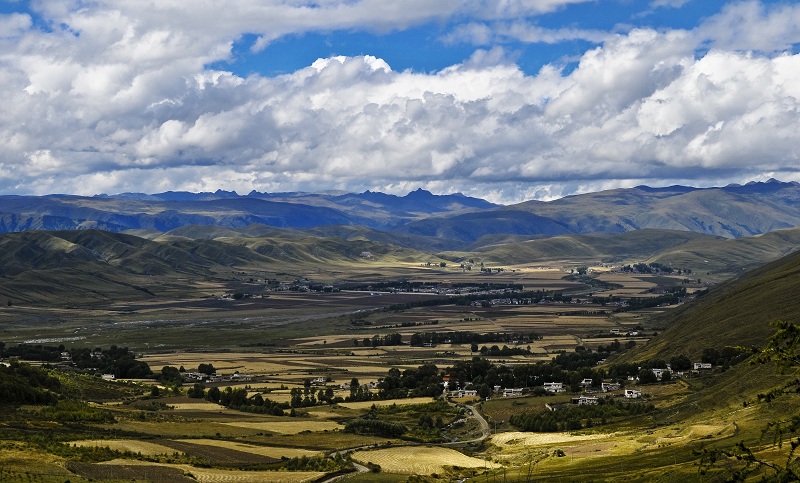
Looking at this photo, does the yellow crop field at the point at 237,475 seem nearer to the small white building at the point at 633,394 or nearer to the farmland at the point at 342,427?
the farmland at the point at 342,427

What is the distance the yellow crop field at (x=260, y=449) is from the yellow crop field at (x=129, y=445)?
625 centimetres

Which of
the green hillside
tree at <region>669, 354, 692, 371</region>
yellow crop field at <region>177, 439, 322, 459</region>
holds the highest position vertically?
the green hillside

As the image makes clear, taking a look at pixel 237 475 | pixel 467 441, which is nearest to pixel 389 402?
pixel 467 441

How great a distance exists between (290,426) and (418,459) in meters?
25.9

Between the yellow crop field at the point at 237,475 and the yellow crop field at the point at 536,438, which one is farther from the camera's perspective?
the yellow crop field at the point at 536,438

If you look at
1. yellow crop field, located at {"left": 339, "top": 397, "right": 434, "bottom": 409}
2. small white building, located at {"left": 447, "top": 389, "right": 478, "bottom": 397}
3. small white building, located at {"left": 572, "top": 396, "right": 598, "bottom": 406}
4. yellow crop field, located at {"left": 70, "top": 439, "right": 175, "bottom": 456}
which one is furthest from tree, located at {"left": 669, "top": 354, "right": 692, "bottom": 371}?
yellow crop field, located at {"left": 70, "top": 439, "right": 175, "bottom": 456}

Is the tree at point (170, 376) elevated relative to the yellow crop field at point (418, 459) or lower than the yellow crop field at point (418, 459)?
elevated

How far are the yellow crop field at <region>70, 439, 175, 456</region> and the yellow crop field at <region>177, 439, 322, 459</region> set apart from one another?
625 centimetres

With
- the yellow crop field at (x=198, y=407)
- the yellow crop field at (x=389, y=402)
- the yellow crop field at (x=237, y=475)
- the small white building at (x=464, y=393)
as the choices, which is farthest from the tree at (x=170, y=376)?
the yellow crop field at (x=237, y=475)

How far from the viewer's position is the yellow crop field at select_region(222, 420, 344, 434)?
11592cm

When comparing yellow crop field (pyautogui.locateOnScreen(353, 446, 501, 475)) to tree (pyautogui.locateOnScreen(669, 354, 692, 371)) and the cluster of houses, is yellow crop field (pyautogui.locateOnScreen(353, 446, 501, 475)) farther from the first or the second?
the cluster of houses

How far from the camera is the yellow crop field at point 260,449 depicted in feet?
319

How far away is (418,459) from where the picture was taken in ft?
320

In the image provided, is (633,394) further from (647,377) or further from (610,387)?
(647,377)
